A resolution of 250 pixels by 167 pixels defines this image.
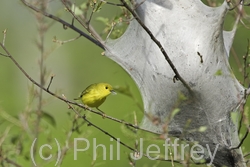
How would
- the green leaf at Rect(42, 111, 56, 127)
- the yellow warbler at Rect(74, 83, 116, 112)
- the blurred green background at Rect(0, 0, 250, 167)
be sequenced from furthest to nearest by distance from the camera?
the blurred green background at Rect(0, 0, 250, 167) < the yellow warbler at Rect(74, 83, 116, 112) < the green leaf at Rect(42, 111, 56, 127)

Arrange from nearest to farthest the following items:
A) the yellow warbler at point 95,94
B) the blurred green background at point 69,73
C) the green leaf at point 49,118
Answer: the green leaf at point 49,118
the yellow warbler at point 95,94
the blurred green background at point 69,73

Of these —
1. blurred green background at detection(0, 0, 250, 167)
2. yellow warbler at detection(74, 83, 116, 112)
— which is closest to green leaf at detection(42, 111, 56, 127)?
yellow warbler at detection(74, 83, 116, 112)

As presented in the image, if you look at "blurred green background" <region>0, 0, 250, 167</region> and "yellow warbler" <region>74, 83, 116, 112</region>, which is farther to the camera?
"blurred green background" <region>0, 0, 250, 167</region>

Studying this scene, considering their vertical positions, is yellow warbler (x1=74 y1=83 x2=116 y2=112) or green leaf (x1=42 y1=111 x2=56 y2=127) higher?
yellow warbler (x1=74 y1=83 x2=116 y2=112)

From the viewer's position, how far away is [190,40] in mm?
3758

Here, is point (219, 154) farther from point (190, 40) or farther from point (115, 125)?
point (115, 125)

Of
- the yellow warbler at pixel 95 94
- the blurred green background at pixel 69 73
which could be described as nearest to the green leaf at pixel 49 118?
the yellow warbler at pixel 95 94

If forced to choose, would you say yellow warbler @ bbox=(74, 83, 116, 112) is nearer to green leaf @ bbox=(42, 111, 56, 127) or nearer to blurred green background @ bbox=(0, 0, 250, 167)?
green leaf @ bbox=(42, 111, 56, 127)

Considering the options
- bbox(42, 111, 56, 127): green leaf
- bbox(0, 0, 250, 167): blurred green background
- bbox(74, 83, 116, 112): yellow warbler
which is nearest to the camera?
bbox(42, 111, 56, 127): green leaf

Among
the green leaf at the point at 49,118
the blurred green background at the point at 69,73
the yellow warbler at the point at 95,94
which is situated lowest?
the green leaf at the point at 49,118

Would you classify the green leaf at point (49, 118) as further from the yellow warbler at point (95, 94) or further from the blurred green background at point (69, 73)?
the blurred green background at point (69, 73)

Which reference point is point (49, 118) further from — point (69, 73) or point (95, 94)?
point (69, 73)

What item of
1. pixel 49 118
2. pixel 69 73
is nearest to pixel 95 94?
pixel 49 118

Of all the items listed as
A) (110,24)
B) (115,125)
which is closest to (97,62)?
(115,125)
